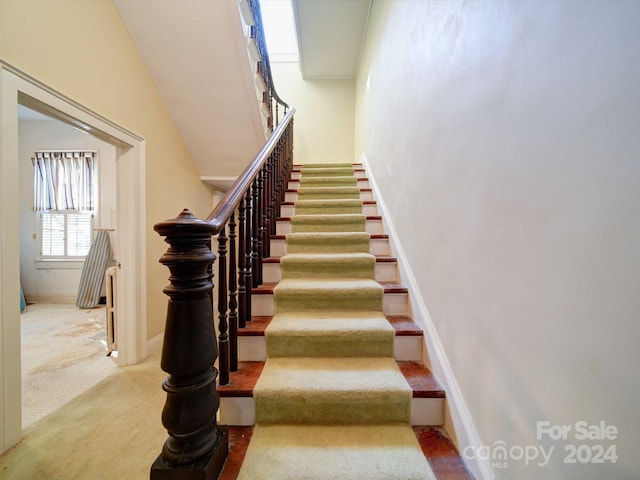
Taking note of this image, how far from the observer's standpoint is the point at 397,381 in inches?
46.6

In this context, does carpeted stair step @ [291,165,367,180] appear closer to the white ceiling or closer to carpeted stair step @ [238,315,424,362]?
the white ceiling

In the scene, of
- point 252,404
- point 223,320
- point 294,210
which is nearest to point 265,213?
point 294,210

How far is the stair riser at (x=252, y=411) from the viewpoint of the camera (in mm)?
1119

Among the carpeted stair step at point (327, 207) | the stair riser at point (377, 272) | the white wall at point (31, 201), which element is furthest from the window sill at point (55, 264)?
the stair riser at point (377, 272)

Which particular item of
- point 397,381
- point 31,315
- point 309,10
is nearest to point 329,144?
point 309,10

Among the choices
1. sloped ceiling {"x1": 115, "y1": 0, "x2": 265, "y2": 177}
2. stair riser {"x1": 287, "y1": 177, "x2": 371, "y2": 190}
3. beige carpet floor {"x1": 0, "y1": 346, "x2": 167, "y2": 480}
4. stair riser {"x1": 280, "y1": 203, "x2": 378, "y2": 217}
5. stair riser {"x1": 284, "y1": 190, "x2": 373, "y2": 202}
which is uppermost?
sloped ceiling {"x1": 115, "y1": 0, "x2": 265, "y2": 177}

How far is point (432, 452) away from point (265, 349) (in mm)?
846

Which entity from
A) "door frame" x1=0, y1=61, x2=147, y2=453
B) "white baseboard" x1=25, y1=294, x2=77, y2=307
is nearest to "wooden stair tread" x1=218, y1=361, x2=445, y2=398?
"door frame" x1=0, y1=61, x2=147, y2=453

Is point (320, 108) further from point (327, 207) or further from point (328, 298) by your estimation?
point (328, 298)

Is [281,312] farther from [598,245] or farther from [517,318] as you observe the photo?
[598,245]

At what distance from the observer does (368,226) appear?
2.38 meters

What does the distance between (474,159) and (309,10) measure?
362 centimetres

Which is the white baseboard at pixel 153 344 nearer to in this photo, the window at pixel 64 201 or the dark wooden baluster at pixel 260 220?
the dark wooden baluster at pixel 260 220

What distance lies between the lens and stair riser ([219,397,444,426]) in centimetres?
112
